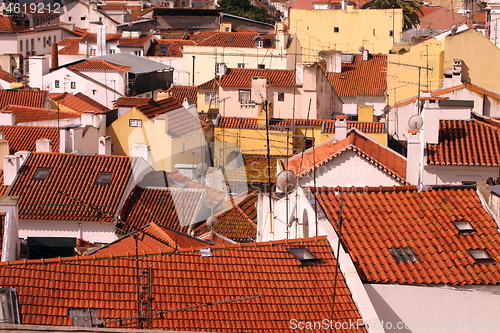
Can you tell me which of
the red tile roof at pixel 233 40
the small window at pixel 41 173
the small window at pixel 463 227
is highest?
the small window at pixel 463 227

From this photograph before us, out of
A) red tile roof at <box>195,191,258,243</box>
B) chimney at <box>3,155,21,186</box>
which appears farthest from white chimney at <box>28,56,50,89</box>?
red tile roof at <box>195,191,258,243</box>

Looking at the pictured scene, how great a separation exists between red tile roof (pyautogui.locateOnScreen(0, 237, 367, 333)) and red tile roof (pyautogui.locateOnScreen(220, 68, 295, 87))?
25.6 metres

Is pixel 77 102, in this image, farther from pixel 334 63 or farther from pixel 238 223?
pixel 238 223

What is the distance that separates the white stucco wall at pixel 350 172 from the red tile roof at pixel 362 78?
21.4 meters

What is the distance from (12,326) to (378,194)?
24.9 ft

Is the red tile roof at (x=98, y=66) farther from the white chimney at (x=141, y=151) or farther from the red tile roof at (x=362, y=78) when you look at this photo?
the white chimney at (x=141, y=151)

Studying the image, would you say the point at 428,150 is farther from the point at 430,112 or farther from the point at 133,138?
the point at 133,138

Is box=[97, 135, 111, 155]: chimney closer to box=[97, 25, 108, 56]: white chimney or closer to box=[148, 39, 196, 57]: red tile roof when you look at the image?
box=[148, 39, 196, 57]: red tile roof

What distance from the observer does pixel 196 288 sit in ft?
39.0

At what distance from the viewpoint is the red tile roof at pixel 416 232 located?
1296cm

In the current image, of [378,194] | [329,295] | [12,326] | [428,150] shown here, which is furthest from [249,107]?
[12,326]

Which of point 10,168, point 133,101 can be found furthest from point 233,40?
point 10,168

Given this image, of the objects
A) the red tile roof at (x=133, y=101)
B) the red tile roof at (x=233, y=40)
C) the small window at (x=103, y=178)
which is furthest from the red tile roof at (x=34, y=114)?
the red tile roof at (x=233, y=40)

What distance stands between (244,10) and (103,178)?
60.4 meters
